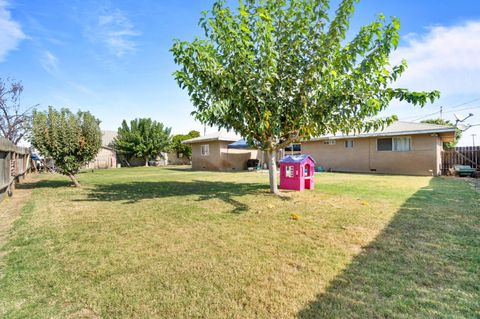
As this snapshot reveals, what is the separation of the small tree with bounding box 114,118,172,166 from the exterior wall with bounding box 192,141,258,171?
456 inches

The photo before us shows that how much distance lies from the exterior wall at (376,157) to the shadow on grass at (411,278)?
13.2 meters

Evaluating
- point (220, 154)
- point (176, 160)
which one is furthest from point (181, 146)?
point (220, 154)

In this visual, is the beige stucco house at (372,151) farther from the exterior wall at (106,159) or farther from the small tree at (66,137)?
the exterior wall at (106,159)

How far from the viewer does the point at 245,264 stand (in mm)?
3154

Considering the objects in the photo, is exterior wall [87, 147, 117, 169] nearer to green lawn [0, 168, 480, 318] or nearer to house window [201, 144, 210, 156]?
house window [201, 144, 210, 156]

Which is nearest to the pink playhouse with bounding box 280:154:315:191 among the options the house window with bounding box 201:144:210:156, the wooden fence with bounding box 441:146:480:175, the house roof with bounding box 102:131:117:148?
the wooden fence with bounding box 441:146:480:175

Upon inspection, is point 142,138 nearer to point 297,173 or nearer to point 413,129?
point 297,173

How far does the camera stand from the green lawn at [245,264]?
230 centimetres

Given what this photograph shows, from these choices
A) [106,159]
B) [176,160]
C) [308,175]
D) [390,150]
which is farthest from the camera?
[176,160]

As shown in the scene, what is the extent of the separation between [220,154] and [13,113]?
78.0ft

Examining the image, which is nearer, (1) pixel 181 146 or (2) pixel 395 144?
(2) pixel 395 144

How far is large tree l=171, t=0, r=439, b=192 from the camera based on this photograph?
658cm

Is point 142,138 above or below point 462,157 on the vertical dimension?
above

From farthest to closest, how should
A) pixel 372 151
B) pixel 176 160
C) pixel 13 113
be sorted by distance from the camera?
pixel 176 160 → pixel 13 113 → pixel 372 151
